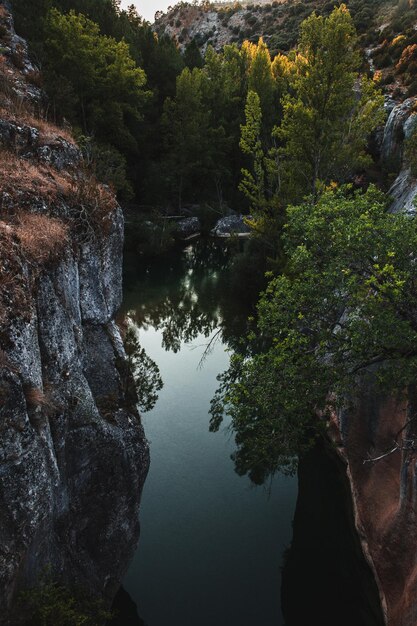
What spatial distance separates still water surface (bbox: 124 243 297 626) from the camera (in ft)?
46.3

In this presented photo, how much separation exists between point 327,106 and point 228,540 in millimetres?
25629

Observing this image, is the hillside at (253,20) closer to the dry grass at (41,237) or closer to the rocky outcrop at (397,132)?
the rocky outcrop at (397,132)

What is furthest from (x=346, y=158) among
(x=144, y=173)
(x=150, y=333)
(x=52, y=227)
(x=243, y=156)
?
(x=243, y=156)

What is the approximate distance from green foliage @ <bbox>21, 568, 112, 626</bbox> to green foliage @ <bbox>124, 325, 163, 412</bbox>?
13011 mm

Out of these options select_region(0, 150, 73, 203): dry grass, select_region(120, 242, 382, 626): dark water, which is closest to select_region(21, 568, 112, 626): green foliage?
select_region(120, 242, 382, 626): dark water

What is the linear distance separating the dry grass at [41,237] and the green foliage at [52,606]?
7032 mm

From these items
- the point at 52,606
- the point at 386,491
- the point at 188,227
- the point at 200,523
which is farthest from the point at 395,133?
the point at 52,606

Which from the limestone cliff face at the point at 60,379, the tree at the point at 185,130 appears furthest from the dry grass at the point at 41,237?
the tree at the point at 185,130

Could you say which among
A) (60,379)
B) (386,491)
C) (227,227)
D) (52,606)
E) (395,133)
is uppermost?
(227,227)

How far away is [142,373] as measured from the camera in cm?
2722

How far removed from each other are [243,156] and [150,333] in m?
45.3

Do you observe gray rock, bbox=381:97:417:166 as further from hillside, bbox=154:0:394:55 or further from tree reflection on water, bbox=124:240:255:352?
hillside, bbox=154:0:394:55

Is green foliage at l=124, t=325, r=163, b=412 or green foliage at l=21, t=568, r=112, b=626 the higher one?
green foliage at l=124, t=325, r=163, b=412

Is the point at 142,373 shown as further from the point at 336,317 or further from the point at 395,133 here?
the point at 395,133
